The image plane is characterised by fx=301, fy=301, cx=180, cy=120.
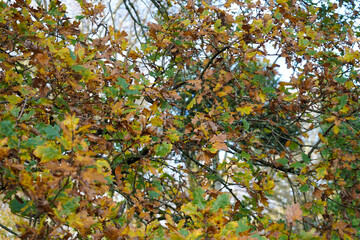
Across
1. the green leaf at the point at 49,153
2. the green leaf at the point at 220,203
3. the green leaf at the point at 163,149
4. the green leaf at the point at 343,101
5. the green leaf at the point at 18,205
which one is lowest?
the green leaf at the point at 18,205

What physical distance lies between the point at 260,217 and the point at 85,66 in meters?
1.63

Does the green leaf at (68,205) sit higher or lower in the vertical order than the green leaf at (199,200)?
lower

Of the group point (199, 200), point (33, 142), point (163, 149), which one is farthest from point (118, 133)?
point (199, 200)

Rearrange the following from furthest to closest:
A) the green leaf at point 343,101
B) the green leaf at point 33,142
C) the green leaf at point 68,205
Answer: the green leaf at point 343,101 → the green leaf at point 33,142 → the green leaf at point 68,205

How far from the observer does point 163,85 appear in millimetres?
2457

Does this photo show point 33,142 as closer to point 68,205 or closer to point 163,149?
point 68,205

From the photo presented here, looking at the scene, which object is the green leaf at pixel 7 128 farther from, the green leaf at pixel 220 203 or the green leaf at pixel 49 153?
the green leaf at pixel 220 203

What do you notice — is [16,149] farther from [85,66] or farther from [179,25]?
[179,25]

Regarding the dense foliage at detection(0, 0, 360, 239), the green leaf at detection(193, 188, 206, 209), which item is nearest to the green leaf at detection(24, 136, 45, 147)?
the dense foliage at detection(0, 0, 360, 239)

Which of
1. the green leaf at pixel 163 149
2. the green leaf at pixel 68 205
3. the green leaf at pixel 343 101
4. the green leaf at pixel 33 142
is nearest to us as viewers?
the green leaf at pixel 68 205

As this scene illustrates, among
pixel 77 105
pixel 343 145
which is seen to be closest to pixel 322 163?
pixel 343 145

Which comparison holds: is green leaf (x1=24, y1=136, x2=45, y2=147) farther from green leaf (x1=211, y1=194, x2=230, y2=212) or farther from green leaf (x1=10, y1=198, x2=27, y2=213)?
green leaf (x1=211, y1=194, x2=230, y2=212)

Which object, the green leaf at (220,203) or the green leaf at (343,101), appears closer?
the green leaf at (220,203)

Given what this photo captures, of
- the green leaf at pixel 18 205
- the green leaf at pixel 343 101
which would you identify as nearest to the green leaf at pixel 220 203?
the green leaf at pixel 18 205
